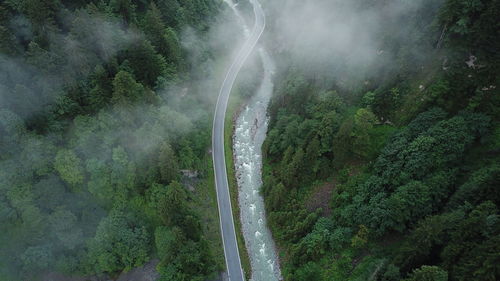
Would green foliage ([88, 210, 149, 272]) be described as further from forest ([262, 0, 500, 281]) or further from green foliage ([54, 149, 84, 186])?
forest ([262, 0, 500, 281])

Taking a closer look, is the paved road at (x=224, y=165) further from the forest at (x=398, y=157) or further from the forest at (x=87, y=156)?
the forest at (x=398, y=157)

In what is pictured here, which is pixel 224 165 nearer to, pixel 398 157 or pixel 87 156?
pixel 87 156

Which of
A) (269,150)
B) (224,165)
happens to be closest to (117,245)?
(224,165)

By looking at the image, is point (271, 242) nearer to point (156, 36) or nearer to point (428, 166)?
point (428, 166)

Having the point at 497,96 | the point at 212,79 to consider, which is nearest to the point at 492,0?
the point at 497,96

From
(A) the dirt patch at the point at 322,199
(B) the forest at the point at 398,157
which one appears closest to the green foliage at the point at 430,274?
(B) the forest at the point at 398,157
